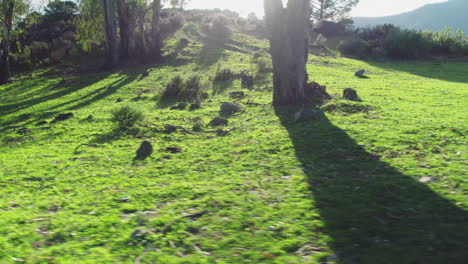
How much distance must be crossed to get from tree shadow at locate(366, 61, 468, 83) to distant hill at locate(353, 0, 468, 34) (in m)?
166

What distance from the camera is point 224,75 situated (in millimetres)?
16656

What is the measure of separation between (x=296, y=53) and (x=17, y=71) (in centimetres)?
2372

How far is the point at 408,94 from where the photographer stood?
1223cm

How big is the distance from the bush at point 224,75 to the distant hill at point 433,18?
584 feet

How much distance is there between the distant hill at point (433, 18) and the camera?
17775 cm

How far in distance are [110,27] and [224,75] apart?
9.43 m

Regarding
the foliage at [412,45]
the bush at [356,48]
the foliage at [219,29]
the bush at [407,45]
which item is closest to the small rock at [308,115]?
the foliage at [412,45]

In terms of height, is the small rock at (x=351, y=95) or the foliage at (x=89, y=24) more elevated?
the foliage at (x=89, y=24)

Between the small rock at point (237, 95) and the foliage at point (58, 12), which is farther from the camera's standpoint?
the foliage at point (58, 12)

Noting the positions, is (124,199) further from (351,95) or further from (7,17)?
(7,17)

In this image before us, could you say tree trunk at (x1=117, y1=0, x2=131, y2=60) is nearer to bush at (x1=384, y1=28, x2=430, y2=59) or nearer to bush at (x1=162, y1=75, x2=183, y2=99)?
bush at (x1=162, y1=75, x2=183, y2=99)

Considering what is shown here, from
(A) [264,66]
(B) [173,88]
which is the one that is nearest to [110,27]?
(B) [173,88]

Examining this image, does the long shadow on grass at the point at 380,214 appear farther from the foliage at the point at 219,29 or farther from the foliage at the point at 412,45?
the foliage at the point at 219,29

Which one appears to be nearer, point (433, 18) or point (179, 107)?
point (179, 107)
